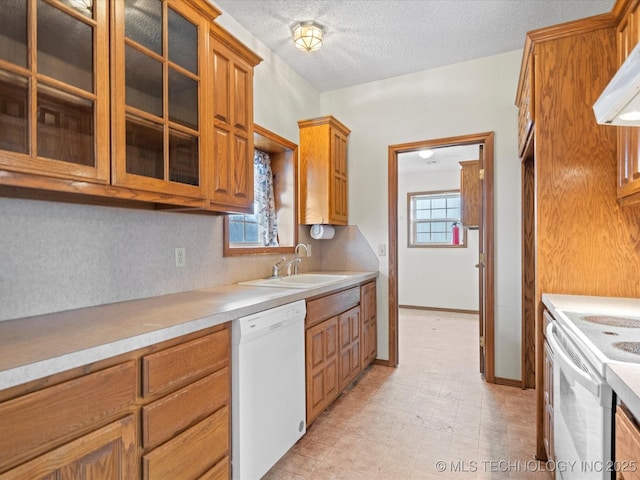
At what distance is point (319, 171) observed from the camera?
3.16 meters

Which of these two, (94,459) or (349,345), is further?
(349,345)

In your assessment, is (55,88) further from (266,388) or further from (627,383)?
(627,383)

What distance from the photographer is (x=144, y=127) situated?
1479 millimetres

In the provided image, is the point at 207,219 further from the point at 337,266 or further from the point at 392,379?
the point at 392,379

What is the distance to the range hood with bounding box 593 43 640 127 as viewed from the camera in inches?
37.9

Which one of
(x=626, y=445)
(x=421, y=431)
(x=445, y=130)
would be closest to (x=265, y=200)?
(x=445, y=130)

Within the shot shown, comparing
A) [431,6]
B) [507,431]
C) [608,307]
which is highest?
[431,6]

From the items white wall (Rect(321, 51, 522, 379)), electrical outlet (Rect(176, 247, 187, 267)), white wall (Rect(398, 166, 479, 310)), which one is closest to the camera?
electrical outlet (Rect(176, 247, 187, 267))

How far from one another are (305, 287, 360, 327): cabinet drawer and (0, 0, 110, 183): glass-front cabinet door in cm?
131

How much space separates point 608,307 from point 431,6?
207 centimetres

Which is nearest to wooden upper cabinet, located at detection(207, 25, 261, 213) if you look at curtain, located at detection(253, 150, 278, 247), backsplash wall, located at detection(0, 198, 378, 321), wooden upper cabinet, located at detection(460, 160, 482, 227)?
backsplash wall, located at detection(0, 198, 378, 321)

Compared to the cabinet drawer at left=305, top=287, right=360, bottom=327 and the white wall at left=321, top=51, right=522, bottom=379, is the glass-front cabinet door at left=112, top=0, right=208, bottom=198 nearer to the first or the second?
the cabinet drawer at left=305, top=287, right=360, bottom=327

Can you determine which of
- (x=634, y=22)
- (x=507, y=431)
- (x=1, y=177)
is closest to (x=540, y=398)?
(x=507, y=431)

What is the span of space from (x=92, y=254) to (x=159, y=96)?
2.51 ft
